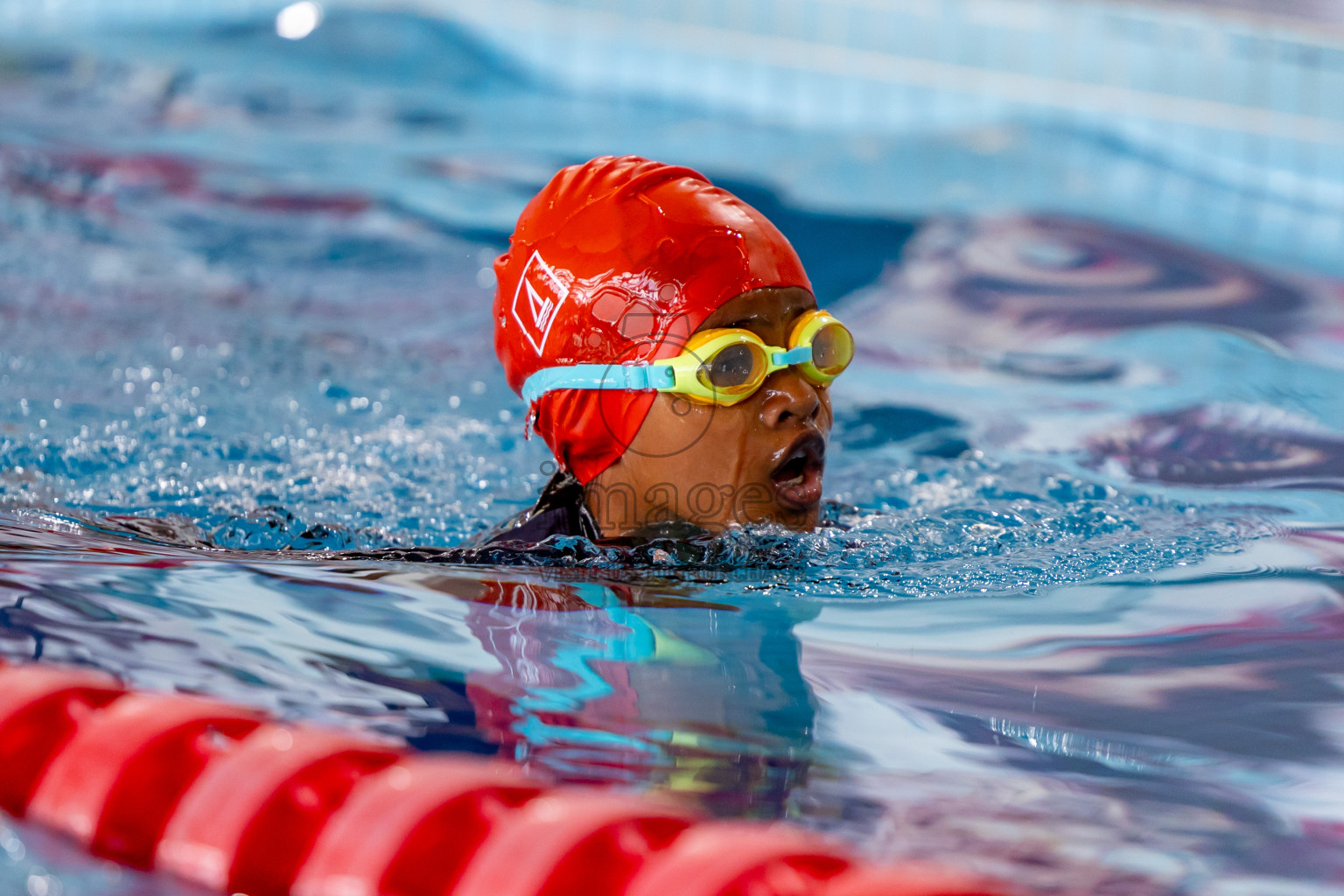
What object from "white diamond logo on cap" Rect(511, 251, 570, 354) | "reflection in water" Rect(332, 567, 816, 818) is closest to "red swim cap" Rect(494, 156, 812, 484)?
"white diamond logo on cap" Rect(511, 251, 570, 354)

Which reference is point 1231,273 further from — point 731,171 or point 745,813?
point 745,813

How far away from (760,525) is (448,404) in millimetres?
2117

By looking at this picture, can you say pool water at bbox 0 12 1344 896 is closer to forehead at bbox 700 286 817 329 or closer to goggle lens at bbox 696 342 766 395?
goggle lens at bbox 696 342 766 395

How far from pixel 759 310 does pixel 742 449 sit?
0.26 metres

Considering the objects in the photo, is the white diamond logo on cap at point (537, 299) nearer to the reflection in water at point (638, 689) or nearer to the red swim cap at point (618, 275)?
the red swim cap at point (618, 275)

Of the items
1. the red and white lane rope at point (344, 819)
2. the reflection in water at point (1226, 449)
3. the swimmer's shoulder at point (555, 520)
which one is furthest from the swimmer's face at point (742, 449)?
the reflection in water at point (1226, 449)

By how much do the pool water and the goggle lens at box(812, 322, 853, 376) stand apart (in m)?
0.33

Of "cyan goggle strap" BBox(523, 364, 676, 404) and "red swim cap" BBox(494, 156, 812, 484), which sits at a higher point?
"red swim cap" BBox(494, 156, 812, 484)

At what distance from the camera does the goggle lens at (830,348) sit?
96.9 inches

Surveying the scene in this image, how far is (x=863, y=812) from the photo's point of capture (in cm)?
161

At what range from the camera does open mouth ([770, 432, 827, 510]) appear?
2.47 m

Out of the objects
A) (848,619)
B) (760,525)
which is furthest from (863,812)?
(760,525)

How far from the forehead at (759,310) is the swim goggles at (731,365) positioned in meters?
0.02

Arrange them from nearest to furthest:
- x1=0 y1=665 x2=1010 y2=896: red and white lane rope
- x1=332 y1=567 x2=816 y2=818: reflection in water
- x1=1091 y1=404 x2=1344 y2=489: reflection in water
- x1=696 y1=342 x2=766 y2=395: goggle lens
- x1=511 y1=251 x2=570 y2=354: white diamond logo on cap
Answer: x1=0 y1=665 x2=1010 y2=896: red and white lane rope
x1=332 y1=567 x2=816 y2=818: reflection in water
x1=696 y1=342 x2=766 y2=395: goggle lens
x1=511 y1=251 x2=570 y2=354: white diamond logo on cap
x1=1091 y1=404 x2=1344 y2=489: reflection in water
